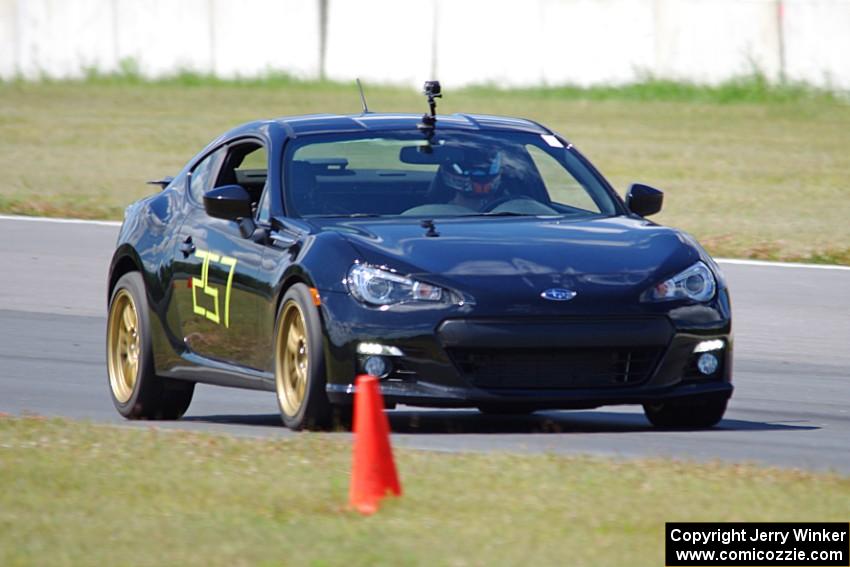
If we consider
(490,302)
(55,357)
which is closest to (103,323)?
(55,357)

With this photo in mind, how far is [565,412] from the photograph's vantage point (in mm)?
9883

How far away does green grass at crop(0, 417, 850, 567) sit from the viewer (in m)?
5.51

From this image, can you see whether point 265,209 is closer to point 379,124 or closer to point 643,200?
point 379,124

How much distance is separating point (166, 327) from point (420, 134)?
5.11ft

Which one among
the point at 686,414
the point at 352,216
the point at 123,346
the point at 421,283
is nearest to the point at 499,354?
the point at 421,283

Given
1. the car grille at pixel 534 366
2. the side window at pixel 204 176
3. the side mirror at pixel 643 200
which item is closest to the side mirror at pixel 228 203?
the side window at pixel 204 176

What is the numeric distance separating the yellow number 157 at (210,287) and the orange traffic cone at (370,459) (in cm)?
282

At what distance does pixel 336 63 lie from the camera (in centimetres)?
3200

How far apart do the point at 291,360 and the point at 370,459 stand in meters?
2.40

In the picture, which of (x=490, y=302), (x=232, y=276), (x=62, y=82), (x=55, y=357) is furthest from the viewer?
(x=62, y=82)

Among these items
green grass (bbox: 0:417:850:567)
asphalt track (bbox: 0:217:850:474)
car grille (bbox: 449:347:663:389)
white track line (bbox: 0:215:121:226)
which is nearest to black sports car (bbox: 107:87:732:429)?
car grille (bbox: 449:347:663:389)

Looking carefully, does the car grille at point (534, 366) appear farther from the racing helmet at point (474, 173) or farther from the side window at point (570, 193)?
the side window at point (570, 193)

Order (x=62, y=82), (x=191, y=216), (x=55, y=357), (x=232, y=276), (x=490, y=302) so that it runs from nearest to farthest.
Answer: (x=490, y=302) → (x=232, y=276) → (x=191, y=216) → (x=55, y=357) → (x=62, y=82)

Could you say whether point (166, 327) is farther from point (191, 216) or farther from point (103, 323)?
point (103, 323)
